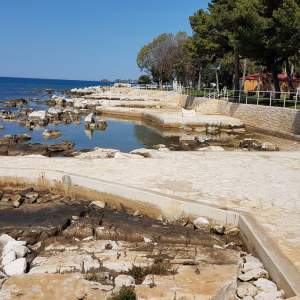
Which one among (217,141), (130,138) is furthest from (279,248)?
(130,138)

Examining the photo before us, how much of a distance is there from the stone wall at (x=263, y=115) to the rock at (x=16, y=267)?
18.1m

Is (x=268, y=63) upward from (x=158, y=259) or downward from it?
upward

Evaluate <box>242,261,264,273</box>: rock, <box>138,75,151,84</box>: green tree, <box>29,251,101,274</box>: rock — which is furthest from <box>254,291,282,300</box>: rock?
<box>138,75,151,84</box>: green tree

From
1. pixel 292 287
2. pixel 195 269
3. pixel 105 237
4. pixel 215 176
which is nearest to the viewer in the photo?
pixel 292 287

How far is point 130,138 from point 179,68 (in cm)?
4522

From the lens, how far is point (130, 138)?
25.6 m

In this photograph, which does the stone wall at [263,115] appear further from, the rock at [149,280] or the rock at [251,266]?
the rock at [149,280]

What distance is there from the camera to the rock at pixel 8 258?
22.8 ft

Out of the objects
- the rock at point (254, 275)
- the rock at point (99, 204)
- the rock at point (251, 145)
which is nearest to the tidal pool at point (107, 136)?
the rock at point (251, 145)

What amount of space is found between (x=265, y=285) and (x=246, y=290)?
27 cm

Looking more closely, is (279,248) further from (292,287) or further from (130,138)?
(130,138)

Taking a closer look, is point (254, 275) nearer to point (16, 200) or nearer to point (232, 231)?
point (232, 231)

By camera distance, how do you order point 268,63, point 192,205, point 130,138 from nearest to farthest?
point 192,205
point 130,138
point 268,63

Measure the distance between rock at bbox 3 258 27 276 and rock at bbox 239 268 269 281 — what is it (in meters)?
2.97
